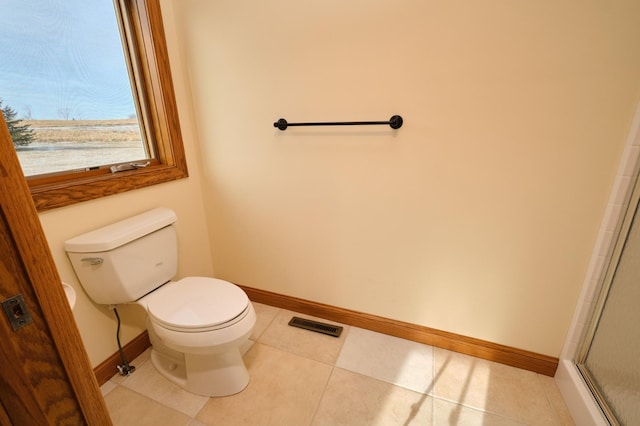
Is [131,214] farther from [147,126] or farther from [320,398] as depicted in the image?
[320,398]

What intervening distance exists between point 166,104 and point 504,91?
1570mm

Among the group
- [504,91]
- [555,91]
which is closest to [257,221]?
[504,91]

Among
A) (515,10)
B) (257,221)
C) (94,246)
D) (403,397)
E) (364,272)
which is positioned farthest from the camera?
(257,221)

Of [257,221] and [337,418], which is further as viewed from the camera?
[257,221]

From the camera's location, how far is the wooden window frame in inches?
46.4

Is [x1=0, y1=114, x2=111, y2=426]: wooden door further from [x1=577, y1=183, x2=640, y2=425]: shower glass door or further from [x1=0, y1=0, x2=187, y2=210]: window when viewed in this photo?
[x1=577, y1=183, x2=640, y2=425]: shower glass door

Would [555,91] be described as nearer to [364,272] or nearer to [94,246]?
[364,272]

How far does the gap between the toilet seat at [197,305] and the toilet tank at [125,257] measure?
0.10 metres

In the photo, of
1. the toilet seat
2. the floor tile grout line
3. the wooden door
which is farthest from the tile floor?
the wooden door

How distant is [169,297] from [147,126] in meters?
0.93

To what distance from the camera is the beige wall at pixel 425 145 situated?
1.04 m

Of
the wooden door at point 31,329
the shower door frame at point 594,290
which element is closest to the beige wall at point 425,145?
the shower door frame at point 594,290

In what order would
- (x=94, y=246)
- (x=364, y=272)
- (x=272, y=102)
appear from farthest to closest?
Result: (x=364, y=272)
(x=272, y=102)
(x=94, y=246)

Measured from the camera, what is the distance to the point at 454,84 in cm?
115
